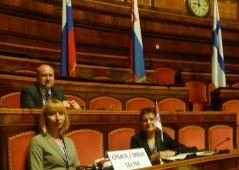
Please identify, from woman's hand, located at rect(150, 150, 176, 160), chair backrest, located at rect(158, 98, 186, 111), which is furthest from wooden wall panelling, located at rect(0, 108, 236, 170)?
chair backrest, located at rect(158, 98, 186, 111)

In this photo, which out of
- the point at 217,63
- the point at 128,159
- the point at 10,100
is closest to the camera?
the point at 128,159

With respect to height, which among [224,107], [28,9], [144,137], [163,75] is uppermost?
[28,9]

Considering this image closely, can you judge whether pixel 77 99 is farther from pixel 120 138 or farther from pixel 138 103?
pixel 120 138

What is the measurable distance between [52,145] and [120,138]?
1.82ft

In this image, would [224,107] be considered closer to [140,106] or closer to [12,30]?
[140,106]

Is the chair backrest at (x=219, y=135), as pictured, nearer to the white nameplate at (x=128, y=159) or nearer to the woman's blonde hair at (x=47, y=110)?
the white nameplate at (x=128, y=159)

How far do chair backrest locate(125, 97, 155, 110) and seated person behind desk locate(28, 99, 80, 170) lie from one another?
1086 millimetres

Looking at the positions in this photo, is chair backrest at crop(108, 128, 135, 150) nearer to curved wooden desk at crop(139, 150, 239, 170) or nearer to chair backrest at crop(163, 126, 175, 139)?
chair backrest at crop(163, 126, 175, 139)

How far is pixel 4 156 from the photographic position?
1.26 m

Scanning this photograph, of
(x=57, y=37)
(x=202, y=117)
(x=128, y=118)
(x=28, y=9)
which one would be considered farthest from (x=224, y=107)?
(x=28, y=9)

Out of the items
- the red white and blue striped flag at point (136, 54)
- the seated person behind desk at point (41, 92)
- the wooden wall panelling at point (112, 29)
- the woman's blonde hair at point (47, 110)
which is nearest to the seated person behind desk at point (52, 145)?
the woman's blonde hair at point (47, 110)

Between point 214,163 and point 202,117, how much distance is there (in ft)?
2.30

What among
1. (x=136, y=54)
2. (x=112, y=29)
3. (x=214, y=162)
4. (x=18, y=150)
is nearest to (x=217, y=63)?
(x=136, y=54)

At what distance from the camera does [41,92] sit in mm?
1696
